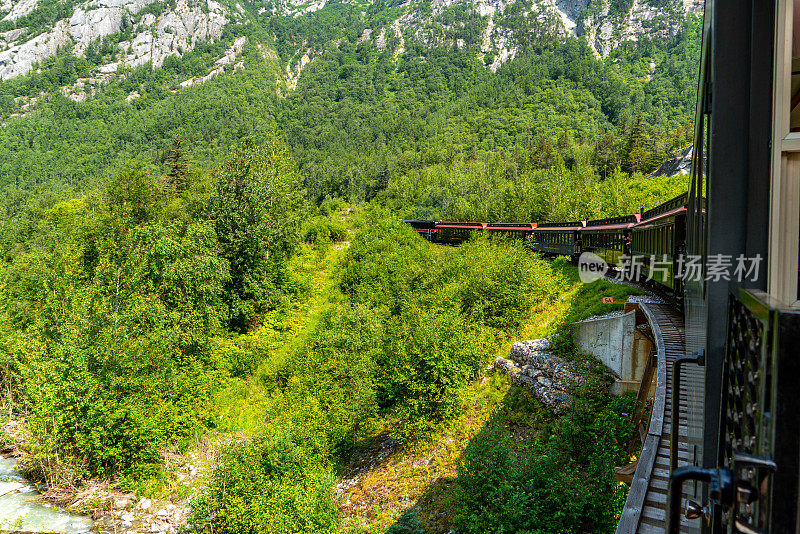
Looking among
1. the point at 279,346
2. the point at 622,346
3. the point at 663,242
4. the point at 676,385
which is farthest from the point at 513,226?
the point at 676,385

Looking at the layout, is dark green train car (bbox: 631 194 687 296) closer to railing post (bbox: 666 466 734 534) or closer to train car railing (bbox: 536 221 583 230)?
train car railing (bbox: 536 221 583 230)

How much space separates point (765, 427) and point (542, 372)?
1965 centimetres

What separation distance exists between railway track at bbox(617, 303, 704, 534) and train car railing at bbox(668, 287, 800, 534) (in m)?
3.77

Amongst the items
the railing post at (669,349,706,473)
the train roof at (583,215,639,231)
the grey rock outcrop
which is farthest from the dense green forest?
the railing post at (669,349,706,473)

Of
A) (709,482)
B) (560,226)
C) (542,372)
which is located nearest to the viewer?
(709,482)

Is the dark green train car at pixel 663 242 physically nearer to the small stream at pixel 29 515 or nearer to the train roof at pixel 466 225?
the train roof at pixel 466 225

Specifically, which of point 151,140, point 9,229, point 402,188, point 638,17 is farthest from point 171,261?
point 638,17

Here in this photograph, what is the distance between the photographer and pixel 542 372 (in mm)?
20375

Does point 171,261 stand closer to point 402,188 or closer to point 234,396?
point 234,396

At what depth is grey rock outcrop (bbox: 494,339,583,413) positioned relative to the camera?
1870cm

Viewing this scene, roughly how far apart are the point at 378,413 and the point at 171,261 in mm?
15891

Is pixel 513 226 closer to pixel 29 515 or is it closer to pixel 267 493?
pixel 267 493

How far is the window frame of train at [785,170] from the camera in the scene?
253 cm

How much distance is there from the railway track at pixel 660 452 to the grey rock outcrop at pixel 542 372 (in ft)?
17.0
